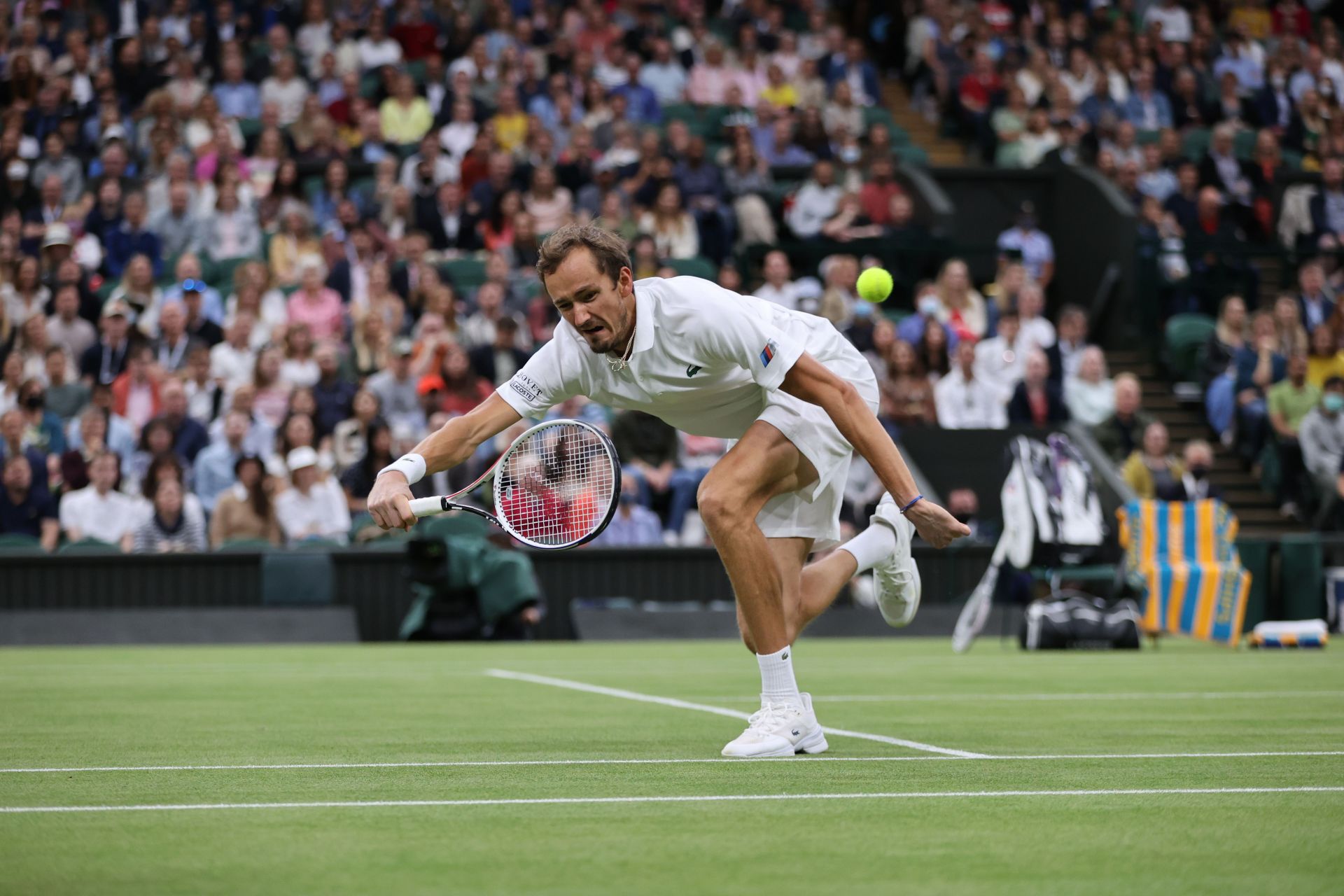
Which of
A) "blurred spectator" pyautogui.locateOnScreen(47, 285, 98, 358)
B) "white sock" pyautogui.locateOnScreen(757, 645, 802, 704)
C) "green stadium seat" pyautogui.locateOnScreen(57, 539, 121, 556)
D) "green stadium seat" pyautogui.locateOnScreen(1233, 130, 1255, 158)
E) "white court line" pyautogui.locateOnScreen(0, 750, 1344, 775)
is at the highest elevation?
"green stadium seat" pyautogui.locateOnScreen(1233, 130, 1255, 158)

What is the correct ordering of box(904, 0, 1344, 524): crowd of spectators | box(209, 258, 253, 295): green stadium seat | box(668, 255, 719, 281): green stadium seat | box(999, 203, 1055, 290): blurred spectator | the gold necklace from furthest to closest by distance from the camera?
box(999, 203, 1055, 290): blurred spectator, box(904, 0, 1344, 524): crowd of spectators, box(668, 255, 719, 281): green stadium seat, box(209, 258, 253, 295): green stadium seat, the gold necklace

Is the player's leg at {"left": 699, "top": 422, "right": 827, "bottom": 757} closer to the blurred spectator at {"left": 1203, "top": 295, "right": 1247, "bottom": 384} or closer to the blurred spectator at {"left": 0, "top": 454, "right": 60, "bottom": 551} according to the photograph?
the blurred spectator at {"left": 0, "top": 454, "right": 60, "bottom": 551}

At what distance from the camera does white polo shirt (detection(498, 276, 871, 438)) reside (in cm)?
589

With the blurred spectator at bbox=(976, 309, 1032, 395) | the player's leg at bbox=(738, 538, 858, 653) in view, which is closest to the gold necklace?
the player's leg at bbox=(738, 538, 858, 653)

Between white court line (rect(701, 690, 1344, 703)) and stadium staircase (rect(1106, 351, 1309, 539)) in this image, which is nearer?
white court line (rect(701, 690, 1344, 703))

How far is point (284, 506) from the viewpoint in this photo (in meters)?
15.4

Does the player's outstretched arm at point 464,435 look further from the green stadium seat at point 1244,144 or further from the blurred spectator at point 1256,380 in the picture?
the green stadium seat at point 1244,144

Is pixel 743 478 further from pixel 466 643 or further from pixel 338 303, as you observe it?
pixel 338 303

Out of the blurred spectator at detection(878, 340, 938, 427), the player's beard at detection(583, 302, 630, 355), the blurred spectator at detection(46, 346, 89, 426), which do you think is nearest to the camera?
the player's beard at detection(583, 302, 630, 355)

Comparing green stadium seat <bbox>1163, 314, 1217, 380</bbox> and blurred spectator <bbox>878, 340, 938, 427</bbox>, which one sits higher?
green stadium seat <bbox>1163, 314, 1217, 380</bbox>

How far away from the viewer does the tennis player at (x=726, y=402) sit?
5773 mm

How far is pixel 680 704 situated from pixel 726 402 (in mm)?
2426

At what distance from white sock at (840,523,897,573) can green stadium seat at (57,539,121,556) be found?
925 cm

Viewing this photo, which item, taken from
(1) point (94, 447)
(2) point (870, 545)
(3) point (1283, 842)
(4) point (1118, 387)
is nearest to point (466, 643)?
(1) point (94, 447)
